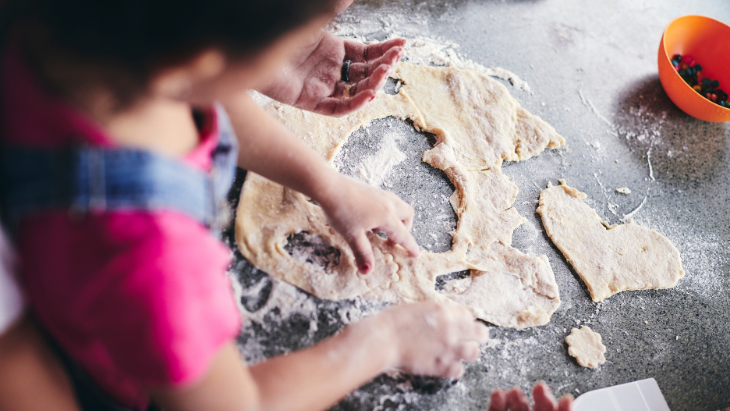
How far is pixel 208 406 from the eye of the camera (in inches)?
22.5

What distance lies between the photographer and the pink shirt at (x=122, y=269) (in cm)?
43

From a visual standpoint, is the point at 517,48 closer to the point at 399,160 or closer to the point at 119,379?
the point at 399,160

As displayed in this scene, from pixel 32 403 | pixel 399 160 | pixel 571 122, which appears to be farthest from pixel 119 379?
pixel 571 122

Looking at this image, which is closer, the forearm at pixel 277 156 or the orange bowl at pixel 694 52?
the forearm at pixel 277 156

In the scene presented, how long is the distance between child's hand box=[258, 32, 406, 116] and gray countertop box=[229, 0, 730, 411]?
12cm

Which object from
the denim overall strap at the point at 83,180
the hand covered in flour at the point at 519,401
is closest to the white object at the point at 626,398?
the hand covered in flour at the point at 519,401

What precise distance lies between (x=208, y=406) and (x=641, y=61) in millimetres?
1812

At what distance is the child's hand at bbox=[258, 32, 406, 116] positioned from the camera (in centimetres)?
110

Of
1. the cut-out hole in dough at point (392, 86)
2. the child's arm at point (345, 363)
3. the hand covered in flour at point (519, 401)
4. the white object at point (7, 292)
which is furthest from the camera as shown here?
the cut-out hole in dough at point (392, 86)

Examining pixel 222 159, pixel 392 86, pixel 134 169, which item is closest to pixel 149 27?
pixel 134 169

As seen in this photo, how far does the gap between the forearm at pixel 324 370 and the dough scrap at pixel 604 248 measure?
1.96 ft

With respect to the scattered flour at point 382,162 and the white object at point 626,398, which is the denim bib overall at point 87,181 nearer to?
the scattered flour at point 382,162

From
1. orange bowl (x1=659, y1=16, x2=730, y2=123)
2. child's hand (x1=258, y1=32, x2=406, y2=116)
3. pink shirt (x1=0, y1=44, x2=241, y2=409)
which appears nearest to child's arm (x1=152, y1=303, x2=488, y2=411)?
pink shirt (x1=0, y1=44, x2=241, y2=409)

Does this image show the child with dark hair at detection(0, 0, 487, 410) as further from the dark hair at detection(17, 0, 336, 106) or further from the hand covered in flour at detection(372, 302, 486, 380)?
the hand covered in flour at detection(372, 302, 486, 380)
